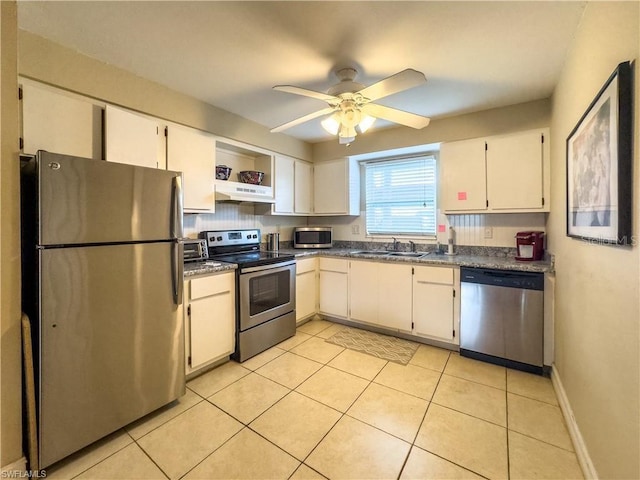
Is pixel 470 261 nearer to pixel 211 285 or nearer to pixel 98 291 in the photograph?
pixel 211 285

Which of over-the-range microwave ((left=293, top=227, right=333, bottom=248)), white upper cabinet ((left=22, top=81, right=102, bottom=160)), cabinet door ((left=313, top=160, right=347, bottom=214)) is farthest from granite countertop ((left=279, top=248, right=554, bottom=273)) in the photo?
white upper cabinet ((left=22, top=81, right=102, bottom=160))

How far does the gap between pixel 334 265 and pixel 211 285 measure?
1.53 m

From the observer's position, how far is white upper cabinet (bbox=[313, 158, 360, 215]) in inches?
147

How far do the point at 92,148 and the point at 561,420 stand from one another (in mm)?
3583

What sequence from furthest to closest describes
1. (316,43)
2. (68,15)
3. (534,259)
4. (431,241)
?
1. (431,241)
2. (534,259)
3. (316,43)
4. (68,15)

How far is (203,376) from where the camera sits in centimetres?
230

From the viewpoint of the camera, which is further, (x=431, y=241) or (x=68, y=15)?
(x=431, y=241)

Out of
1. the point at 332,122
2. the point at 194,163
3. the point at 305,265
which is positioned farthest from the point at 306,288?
the point at 332,122

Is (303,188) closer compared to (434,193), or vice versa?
(434,193)

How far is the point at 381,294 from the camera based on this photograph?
9.98 feet

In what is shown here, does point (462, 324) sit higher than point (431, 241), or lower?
lower

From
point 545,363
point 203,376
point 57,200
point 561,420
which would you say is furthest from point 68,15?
point 545,363

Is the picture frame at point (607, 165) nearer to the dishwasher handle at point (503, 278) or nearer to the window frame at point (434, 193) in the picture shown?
the dishwasher handle at point (503, 278)

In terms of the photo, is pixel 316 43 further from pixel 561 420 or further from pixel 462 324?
pixel 561 420
